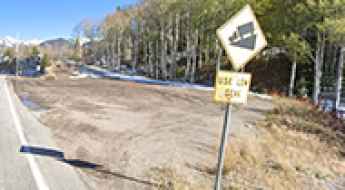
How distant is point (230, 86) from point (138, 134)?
252 inches

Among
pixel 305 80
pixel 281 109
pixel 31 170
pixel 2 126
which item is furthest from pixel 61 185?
pixel 305 80

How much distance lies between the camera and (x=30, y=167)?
7383 millimetres

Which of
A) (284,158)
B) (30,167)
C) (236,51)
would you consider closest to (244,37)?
(236,51)

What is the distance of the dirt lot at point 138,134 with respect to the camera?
25.0 feet

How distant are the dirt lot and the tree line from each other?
308cm

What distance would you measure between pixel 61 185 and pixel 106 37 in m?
80.8

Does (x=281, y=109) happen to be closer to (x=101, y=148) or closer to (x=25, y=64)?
(x=101, y=148)

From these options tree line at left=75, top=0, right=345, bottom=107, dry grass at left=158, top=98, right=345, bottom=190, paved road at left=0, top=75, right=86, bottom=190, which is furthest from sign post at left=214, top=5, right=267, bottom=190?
tree line at left=75, top=0, right=345, bottom=107

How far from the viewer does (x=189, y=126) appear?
534 inches

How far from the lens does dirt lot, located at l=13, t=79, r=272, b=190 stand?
299 inches

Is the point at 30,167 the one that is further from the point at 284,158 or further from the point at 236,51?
the point at 284,158

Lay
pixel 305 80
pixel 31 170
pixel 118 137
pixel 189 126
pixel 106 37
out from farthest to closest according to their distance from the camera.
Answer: pixel 106 37, pixel 305 80, pixel 189 126, pixel 118 137, pixel 31 170

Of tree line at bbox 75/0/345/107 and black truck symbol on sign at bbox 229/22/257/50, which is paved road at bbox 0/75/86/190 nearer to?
black truck symbol on sign at bbox 229/22/257/50

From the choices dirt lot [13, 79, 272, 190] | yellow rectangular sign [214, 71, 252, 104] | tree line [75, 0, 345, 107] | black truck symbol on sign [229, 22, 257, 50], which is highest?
tree line [75, 0, 345, 107]
